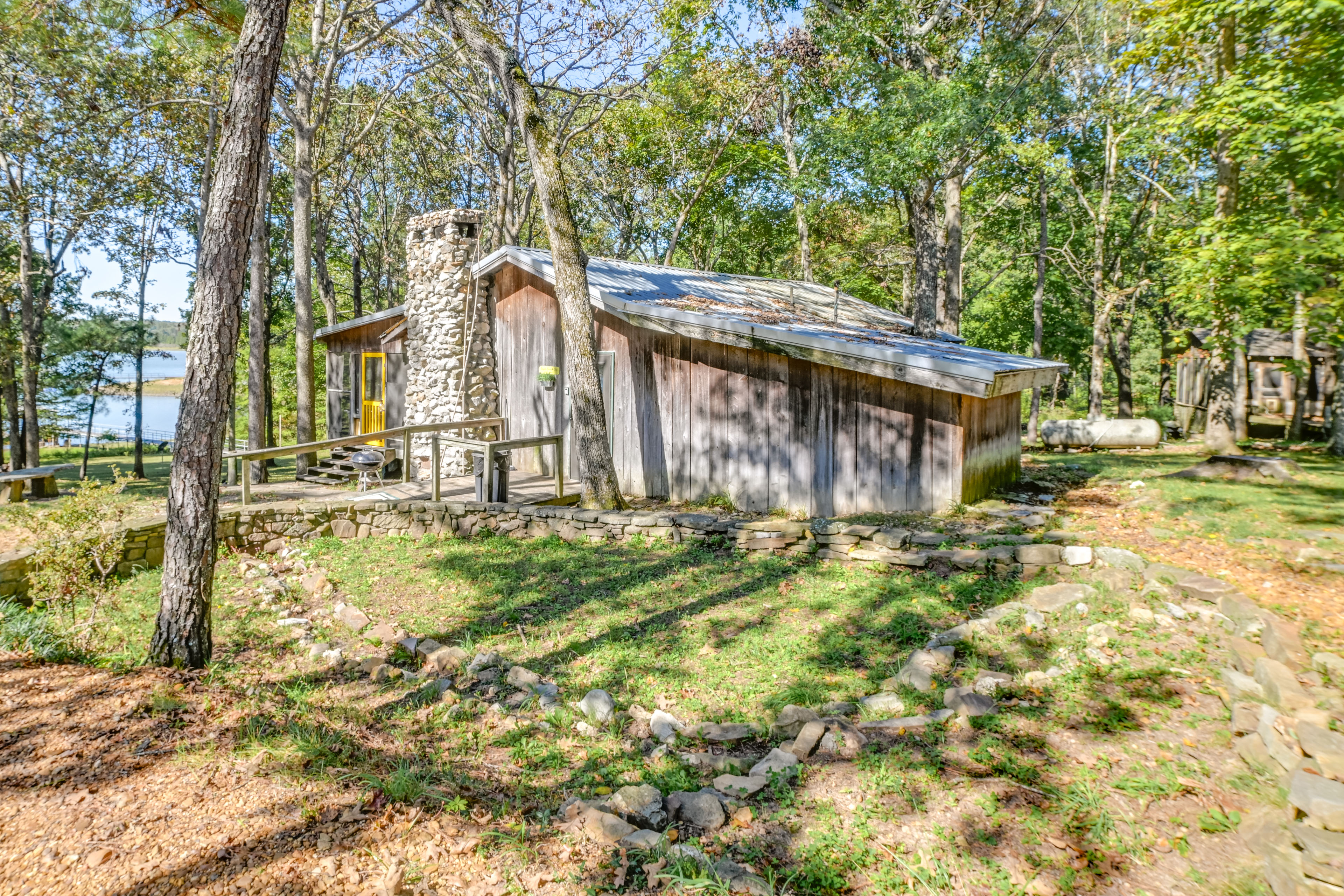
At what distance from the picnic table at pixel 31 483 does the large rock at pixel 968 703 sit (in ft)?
47.4

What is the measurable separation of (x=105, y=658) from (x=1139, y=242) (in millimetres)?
28235

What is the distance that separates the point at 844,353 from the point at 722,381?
203 cm

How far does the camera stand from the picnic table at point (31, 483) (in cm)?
1203

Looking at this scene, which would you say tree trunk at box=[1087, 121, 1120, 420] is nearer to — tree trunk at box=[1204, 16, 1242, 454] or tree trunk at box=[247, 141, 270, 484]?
tree trunk at box=[1204, 16, 1242, 454]

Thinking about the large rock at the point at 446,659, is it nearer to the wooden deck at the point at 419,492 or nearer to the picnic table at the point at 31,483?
the wooden deck at the point at 419,492

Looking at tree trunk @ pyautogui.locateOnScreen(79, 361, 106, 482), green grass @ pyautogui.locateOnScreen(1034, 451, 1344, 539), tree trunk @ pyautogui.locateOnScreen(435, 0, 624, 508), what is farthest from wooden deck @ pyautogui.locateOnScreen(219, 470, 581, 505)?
tree trunk @ pyautogui.locateOnScreen(79, 361, 106, 482)

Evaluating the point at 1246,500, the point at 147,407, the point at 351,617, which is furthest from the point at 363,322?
the point at 147,407

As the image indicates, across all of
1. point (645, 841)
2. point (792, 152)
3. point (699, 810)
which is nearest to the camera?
point (645, 841)

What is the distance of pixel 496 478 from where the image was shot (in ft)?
30.6

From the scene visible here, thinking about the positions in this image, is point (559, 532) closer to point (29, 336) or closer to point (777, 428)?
point (777, 428)

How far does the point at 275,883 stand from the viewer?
280 centimetres

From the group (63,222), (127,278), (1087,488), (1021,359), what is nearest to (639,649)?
(1021,359)

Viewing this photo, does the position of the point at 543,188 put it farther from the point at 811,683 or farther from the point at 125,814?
the point at 125,814

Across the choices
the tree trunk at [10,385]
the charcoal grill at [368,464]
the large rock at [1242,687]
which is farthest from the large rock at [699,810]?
the tree trunk at [10,385]
